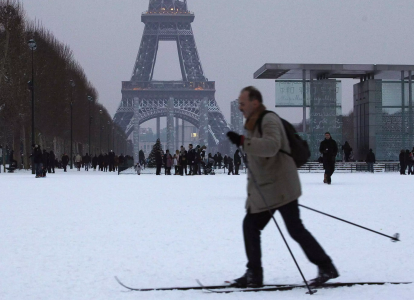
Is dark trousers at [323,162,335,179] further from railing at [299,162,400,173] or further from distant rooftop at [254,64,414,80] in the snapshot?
distant rooftop at [254,64,414,80]

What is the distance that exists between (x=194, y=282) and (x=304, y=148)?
4.22 ft

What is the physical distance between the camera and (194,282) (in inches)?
199

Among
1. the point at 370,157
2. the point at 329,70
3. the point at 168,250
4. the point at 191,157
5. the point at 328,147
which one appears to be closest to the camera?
the point at 168,250

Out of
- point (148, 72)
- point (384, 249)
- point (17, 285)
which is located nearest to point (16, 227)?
point (17, 285)

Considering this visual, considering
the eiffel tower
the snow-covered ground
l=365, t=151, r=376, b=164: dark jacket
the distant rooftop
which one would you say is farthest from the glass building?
the eiffel tower

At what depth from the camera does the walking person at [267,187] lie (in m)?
4.57

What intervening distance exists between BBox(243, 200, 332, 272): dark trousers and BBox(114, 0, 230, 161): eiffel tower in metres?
93.2

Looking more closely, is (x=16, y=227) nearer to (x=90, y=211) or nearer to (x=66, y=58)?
(x=90, y=211)

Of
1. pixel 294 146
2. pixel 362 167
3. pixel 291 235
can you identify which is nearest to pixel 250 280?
pixel 291 235

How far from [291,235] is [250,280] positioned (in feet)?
1.44

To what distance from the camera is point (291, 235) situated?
4.77 metres

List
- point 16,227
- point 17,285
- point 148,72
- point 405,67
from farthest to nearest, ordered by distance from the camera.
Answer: point 148,72 → point 405,67 → point 16,227 → point 17,285

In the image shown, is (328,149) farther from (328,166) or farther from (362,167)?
(362,167)

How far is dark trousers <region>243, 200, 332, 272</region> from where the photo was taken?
4723 millimetres
